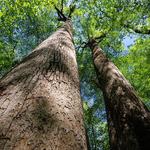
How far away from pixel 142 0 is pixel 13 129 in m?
12.8

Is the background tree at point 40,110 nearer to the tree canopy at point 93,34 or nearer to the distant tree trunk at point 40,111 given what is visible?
the distant tree trunk at point 40,111

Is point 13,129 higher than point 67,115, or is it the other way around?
point 67,115

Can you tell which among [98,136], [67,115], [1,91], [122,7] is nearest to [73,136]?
[67,115]

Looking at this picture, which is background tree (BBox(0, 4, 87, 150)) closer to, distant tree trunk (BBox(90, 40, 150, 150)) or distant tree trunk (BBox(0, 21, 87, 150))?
distant tree trunk (BBox(0, 21, 87, 150))

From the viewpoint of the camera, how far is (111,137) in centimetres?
382

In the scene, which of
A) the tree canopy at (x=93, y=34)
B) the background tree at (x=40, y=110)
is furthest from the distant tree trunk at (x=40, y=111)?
the tree canopy at (x=93, y=34)

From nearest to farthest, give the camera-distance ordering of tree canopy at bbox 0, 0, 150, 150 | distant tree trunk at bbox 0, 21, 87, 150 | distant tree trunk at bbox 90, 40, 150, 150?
1. distant tree trunk at bbox 0, 21, 87, 150
2. distant tree trunk at bbox 90, 40, 150, 150
3. tree canopy at bbox 0, 0, 150, 150

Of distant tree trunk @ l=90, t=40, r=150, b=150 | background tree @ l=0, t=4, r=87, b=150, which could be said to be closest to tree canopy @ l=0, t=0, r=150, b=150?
distant tree trunk @ l=90, t=40, r=150, b=150

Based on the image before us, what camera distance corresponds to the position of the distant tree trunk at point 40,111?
120 centimetres

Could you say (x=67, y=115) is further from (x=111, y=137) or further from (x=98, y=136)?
(x=98, y=136)

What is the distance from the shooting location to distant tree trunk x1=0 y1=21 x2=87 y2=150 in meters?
1.20

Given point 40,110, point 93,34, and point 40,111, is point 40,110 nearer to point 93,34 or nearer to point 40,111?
point 40,111

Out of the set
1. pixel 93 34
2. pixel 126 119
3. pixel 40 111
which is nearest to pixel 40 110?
pixel 40 111

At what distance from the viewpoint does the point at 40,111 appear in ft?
4.70
